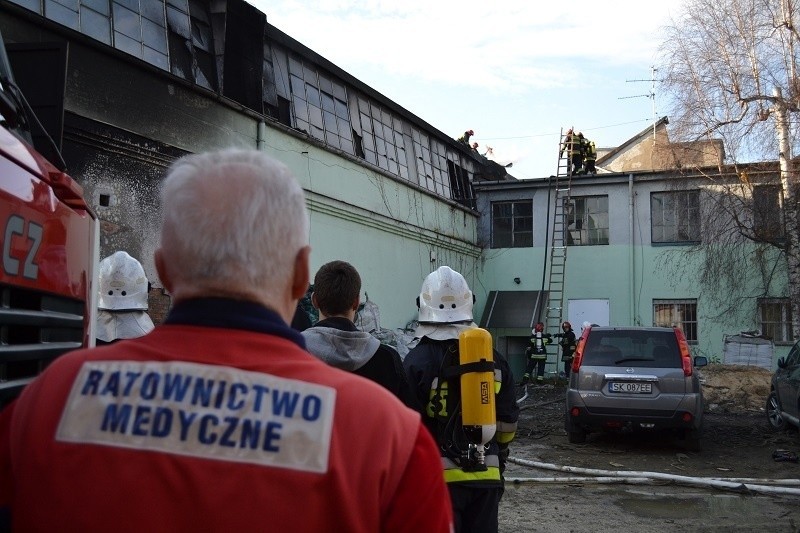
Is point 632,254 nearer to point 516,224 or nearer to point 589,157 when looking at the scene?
point 589,157

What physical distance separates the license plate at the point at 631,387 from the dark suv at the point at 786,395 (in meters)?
2.44

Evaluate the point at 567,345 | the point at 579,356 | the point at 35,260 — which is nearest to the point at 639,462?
the point at 579,356

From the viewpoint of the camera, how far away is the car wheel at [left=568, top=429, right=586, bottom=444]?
11965mm

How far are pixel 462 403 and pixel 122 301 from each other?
118 inches

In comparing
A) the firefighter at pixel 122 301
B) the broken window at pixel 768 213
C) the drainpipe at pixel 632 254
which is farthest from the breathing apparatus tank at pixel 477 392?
the drainpipe at pixel 632 254

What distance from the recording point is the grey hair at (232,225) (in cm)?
155

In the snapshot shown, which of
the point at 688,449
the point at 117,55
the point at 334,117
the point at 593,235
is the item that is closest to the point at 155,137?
the point at 117,55

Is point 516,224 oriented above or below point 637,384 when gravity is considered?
above

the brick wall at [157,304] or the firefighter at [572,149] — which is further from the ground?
the firefighter at [572,149]

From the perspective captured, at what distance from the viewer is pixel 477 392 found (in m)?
4.11

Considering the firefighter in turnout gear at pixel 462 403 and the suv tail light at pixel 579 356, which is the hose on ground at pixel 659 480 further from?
the firefighter in turnout gear at pixel 462 403

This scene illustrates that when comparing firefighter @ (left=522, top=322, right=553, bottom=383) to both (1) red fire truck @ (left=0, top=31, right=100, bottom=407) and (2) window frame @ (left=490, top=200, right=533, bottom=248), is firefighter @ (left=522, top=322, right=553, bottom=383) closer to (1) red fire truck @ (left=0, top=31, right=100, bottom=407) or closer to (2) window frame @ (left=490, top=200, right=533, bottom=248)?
(2) window frame @ (left=490, top=200, right=533, bottom=248)

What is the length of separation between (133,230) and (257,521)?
501 inches

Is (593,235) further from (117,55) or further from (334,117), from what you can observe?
(117,55)
